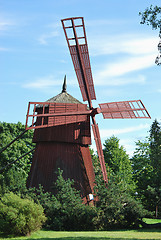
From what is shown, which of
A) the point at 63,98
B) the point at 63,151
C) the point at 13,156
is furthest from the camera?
the point at 13,156

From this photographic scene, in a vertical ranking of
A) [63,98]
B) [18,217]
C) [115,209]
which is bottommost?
[18,217]

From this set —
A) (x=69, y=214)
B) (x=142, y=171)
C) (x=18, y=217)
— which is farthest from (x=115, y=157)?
(x=18, y=217)

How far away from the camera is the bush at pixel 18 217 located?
1405cm

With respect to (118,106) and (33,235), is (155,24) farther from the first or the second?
(33,235)

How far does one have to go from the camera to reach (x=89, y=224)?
56.3ft

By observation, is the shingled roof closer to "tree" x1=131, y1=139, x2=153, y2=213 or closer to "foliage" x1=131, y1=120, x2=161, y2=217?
"foliage" x1=131, y1=120, x2=161, y2=217

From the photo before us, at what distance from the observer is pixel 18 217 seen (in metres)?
14.1

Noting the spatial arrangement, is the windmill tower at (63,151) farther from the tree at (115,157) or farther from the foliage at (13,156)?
the tree at (115,157)

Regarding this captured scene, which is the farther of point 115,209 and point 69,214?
point 115,209

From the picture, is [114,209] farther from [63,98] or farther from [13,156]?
[13,156]

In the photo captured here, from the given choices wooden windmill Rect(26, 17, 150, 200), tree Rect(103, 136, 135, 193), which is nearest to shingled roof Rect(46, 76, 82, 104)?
wooden windmill Rect(26, 17, 150, 200)

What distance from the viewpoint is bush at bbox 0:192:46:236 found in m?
14.0

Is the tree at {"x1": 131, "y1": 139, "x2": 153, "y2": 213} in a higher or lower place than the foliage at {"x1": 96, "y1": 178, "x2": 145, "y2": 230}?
higher

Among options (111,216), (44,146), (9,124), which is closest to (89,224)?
(111,216)
